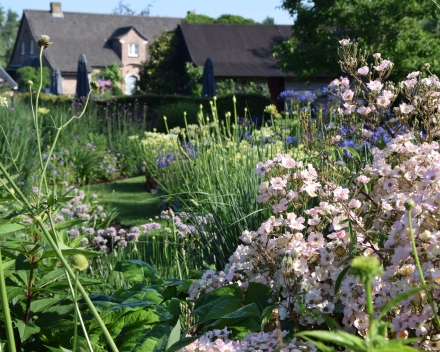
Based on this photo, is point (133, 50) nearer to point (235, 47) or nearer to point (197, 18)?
point (197, 18)

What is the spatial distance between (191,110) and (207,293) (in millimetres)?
11458

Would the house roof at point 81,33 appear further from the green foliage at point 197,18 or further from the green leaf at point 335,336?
the green leaf at point 335,336

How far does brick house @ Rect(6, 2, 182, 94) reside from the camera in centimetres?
3544

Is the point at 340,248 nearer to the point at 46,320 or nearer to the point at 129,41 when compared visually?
the point at 46,320

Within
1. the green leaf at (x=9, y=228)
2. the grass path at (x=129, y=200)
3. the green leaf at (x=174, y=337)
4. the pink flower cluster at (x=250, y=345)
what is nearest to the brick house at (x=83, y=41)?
the grass path at (x=129, y=200)

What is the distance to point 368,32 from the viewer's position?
1548 centimetres

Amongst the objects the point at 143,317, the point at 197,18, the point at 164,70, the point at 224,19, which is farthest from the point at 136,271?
the point at 224,19

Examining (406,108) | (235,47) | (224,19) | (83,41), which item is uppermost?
(224,19)

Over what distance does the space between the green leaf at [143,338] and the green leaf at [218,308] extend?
5.5 inches

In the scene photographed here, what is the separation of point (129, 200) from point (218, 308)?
6.15 m

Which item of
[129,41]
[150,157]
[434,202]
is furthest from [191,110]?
[129,41]

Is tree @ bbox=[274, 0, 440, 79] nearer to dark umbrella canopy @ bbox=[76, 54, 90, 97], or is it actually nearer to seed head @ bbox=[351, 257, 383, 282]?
dark umbrella canopy @ bbox=[76, 54, 90, 97]

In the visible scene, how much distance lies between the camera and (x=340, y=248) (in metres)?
1.50

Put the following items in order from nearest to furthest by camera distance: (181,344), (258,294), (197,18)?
1. (181,344)
2. (258,294)
3. (197,18)
